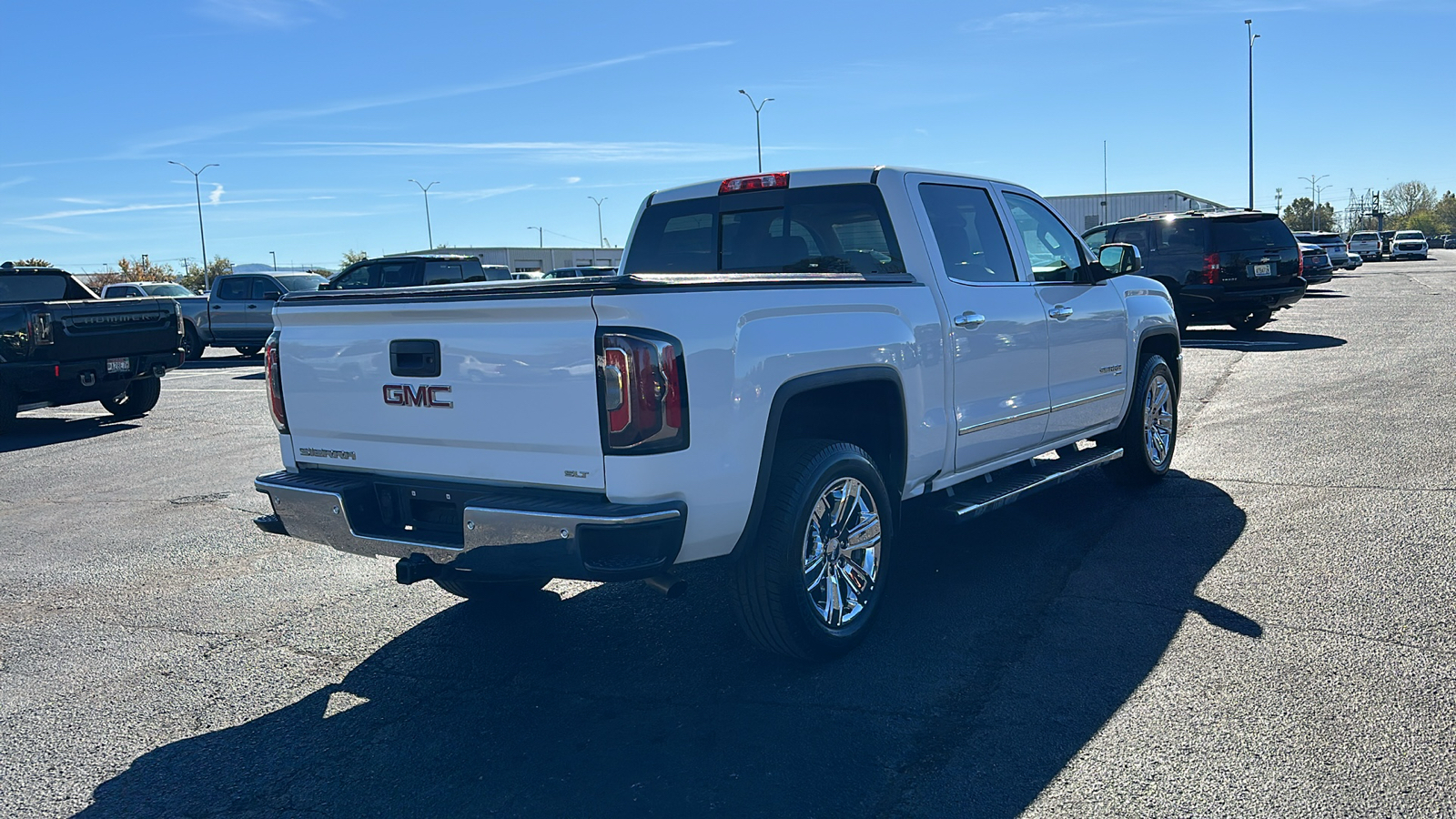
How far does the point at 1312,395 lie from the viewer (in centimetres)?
1102

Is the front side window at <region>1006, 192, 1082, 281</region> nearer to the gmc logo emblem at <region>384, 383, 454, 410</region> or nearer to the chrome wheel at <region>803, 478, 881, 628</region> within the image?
the chrome wheel at <region>803, 478, 881, 628</region>

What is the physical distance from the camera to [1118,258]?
266 inches

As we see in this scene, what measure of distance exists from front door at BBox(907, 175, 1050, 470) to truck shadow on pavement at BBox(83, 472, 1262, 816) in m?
0.74

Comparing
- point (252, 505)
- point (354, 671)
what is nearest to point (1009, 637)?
point (354, 671)

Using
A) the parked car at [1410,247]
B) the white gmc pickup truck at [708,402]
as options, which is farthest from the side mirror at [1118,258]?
the parked car at [1410,247]

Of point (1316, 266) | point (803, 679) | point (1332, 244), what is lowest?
point (803, 679)

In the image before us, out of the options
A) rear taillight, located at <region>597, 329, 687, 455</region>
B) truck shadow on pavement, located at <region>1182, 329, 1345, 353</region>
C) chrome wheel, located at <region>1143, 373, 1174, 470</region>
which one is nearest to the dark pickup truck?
rear taillight, located at <region>597, 329, 687, 455</region>

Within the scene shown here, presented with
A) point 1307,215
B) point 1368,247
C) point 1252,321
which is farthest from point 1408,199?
point 1252,321

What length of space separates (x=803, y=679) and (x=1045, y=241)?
10.7 feet

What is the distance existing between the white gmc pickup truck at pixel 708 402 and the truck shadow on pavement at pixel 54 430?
9029 mm

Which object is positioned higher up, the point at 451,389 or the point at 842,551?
the point at 451,389

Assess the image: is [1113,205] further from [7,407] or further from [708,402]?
[708,402]

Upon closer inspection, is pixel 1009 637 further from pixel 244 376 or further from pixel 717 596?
pixel 244 376

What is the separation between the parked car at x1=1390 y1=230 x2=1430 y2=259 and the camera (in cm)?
6156
